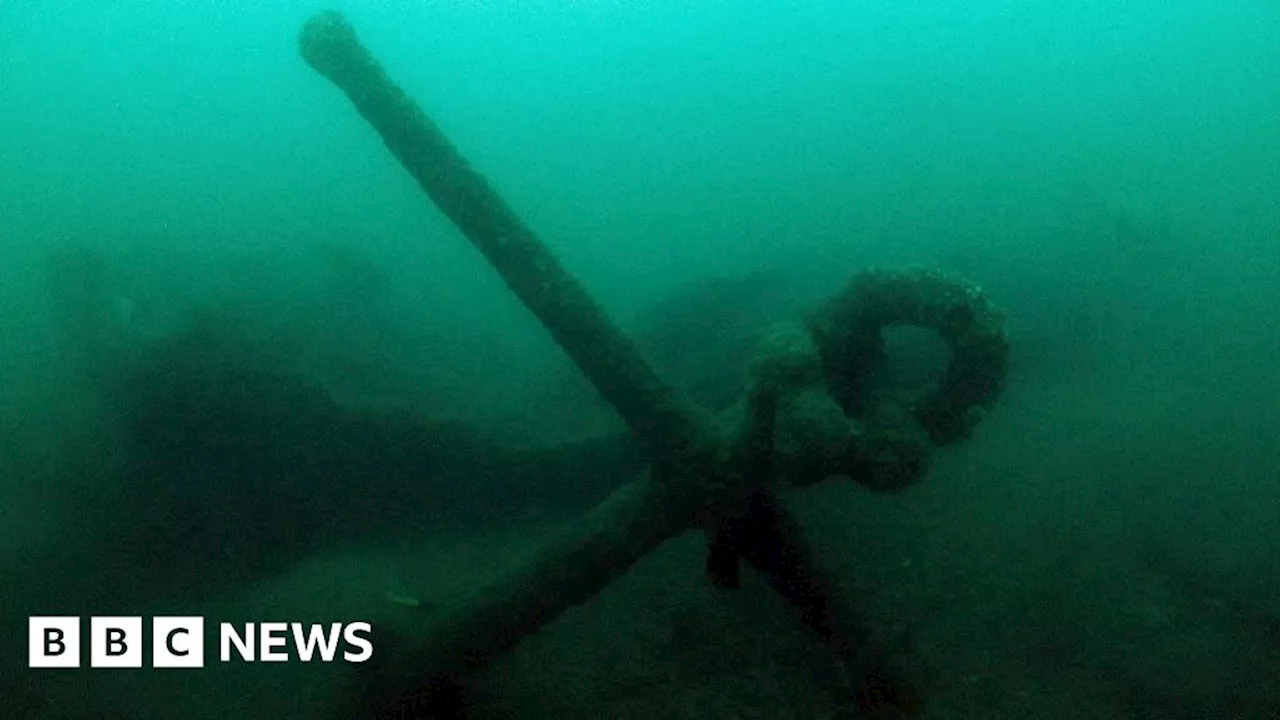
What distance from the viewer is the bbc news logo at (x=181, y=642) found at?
5922 mm

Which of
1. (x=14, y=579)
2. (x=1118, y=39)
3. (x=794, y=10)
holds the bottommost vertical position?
(x=14, y=579)

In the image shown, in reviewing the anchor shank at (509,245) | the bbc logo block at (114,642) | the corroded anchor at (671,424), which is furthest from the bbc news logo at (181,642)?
the anchor shank at (509,245)

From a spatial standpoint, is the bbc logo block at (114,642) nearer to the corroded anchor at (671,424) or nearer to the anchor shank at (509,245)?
the corroded anchor at (671,424)

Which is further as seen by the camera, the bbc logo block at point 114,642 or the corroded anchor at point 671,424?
the bbc logo block at point 114,642

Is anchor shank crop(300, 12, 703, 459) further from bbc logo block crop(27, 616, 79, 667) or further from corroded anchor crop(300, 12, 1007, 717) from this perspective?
bbc logo block crop(27, 616, 79, 667)

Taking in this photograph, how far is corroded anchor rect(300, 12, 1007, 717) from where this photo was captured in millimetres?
4707

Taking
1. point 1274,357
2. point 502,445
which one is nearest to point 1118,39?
point 1274,357

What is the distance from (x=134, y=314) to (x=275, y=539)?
16.6 ft

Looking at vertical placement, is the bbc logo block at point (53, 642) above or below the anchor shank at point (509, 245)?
below

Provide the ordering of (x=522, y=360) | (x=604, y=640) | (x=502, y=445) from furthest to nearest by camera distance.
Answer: (x=522, y=360) → (x=502, y=445) → (x=604, y=640)

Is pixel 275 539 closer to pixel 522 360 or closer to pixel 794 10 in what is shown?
pixel 522 360

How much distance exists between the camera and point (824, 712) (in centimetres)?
501

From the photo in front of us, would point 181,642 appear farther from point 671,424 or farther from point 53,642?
point 671,424

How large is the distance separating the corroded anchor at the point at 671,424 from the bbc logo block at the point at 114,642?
171 centimetres
